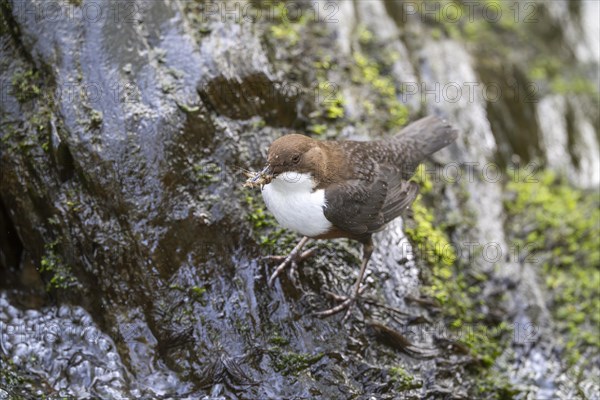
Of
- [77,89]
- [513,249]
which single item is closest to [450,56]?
[513,249]

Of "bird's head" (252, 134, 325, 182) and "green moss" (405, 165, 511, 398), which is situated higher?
"bird's head" (252, 134, 325, 182)

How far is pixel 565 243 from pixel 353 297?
2.20 metres

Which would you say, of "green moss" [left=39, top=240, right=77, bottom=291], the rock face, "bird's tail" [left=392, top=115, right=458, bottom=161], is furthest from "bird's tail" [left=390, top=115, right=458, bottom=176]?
"green moss" [left=39, top=240, right=77, bottom=291]

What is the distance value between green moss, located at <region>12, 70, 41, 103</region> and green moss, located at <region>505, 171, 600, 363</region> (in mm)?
3505

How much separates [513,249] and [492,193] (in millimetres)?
493

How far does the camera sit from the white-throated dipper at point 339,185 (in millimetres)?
3434

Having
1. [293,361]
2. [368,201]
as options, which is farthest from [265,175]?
[293,361]

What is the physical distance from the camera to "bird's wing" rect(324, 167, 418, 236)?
140 inches

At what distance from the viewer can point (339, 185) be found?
3641mm

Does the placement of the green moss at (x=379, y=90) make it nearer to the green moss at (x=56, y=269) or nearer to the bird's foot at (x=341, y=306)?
the bird's foot at (x=341, y=306)

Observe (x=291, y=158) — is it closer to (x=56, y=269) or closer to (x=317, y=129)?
(x=317, y=129)

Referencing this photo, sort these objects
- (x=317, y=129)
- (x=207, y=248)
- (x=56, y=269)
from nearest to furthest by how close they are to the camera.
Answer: (x=207, y=248)
(x=56, y=269)
(x=317, y=129)

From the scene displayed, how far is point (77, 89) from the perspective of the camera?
159 inches

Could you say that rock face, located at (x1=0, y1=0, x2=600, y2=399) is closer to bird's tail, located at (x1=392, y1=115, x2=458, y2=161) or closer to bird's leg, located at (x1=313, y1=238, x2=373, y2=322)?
bird's leg, located at (x1=313, y1=238, x2=373, y2=322)
